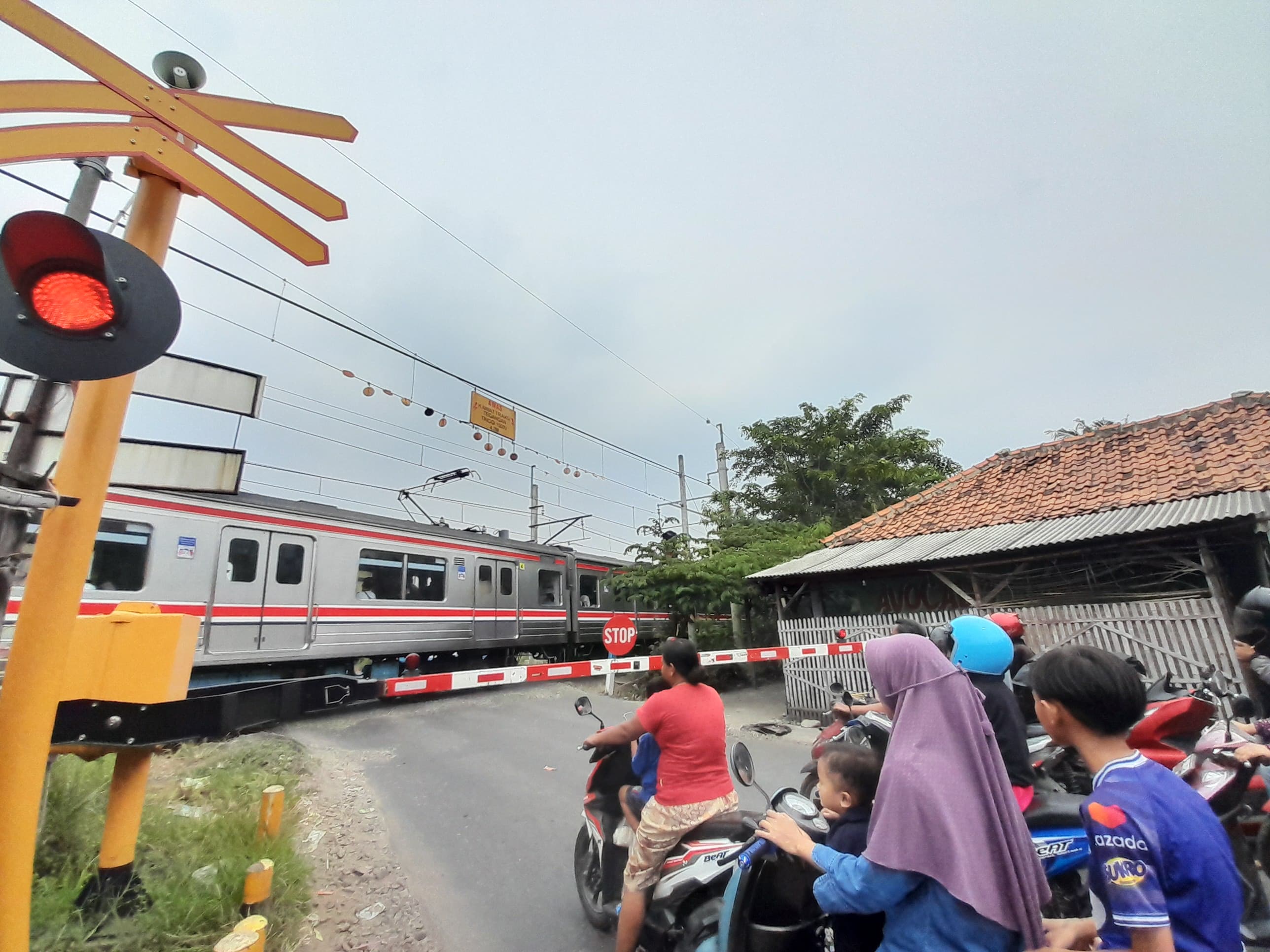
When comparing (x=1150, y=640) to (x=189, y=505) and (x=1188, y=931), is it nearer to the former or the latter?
(x=1188, y=931)

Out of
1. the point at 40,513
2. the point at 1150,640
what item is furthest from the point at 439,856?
the point at 1150,640

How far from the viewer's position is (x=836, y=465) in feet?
60.0

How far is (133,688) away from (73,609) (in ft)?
1.57

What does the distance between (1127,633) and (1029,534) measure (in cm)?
166

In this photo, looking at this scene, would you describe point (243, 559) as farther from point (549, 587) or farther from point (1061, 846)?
point (1061, 846)

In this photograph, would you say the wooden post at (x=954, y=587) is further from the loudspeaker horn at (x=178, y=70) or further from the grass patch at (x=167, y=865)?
the loudspeaker horn at (x=178, y=70)

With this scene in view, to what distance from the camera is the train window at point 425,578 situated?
998 cm

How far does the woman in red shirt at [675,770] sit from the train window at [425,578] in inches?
317

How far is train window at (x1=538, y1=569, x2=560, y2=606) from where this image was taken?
42.8ft

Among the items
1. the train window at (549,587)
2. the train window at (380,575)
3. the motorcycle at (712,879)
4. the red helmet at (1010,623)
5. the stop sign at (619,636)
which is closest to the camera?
the motorcycle at (712,879)

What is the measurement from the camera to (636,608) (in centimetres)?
1465

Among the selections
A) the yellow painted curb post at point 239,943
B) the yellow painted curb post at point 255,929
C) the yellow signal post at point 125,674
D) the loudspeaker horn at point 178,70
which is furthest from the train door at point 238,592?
the loudspeaker horn at point 178,70

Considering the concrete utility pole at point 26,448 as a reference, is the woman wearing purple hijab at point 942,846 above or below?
below

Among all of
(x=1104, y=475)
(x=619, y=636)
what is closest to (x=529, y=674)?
(x=619, y=636)
